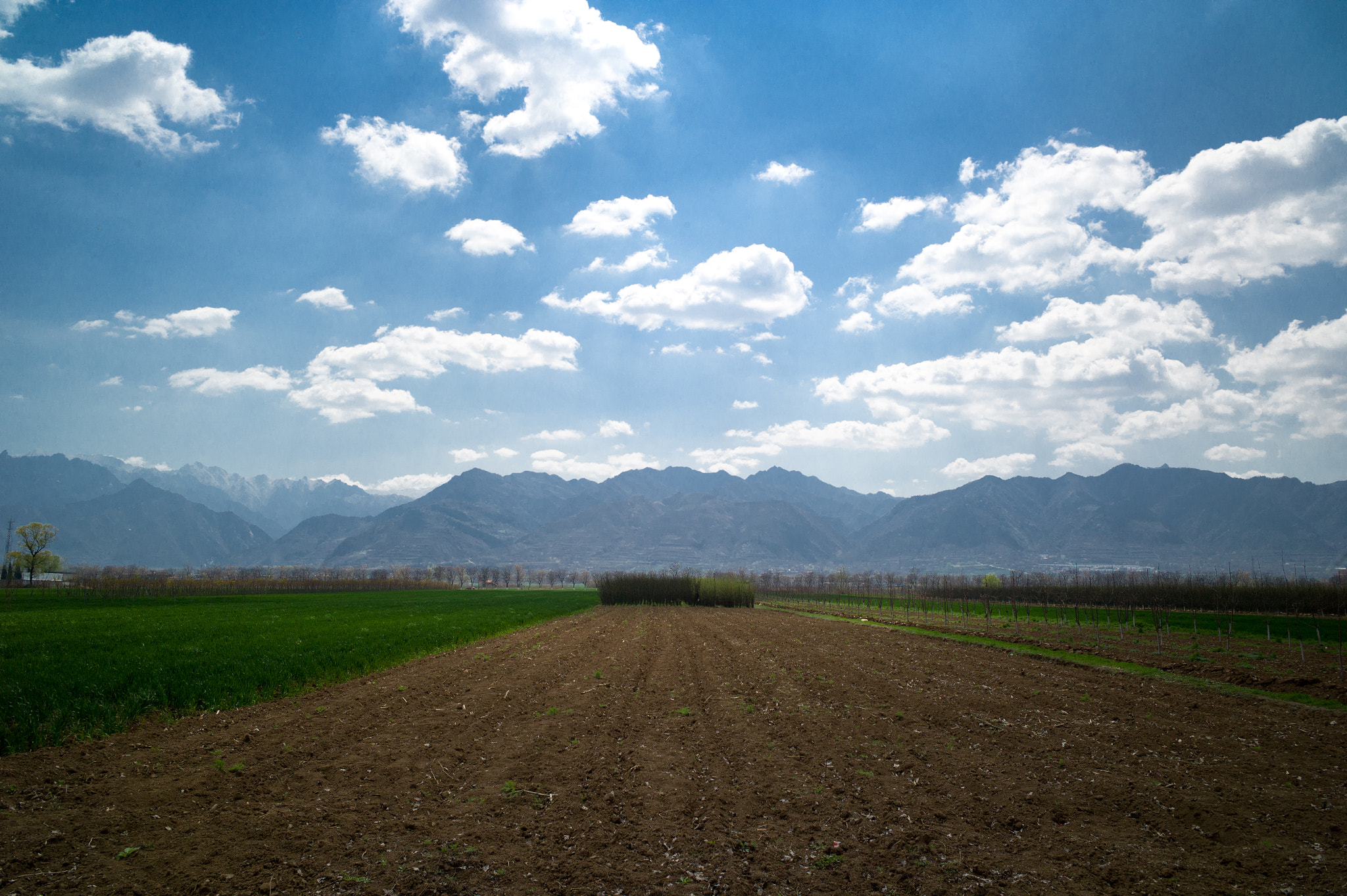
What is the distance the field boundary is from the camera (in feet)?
61.8

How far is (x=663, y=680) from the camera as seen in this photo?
21.2 m

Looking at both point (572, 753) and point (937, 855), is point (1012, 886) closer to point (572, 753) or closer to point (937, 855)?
point (937, 855)

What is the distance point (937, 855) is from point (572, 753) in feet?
23.1

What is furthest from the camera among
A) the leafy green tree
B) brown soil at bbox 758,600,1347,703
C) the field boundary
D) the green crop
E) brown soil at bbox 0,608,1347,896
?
the leafy green tree

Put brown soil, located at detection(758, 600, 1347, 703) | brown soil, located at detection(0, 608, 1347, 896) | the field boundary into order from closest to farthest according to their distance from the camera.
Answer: brown soil, located at detection(0, 608, 1347, 896) < the field boundary < brown soil, located at detection(758, 600, 1347, 703)

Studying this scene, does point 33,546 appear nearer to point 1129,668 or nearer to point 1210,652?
point 1129,668

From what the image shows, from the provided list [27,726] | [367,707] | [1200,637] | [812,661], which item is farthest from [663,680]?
[1200,637]

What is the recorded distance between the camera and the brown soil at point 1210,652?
21.0m

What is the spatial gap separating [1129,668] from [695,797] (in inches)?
887

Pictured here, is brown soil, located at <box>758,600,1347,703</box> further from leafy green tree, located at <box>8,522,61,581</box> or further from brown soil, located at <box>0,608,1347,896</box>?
leafy green tree, located at <box>8,522,61,581</box>

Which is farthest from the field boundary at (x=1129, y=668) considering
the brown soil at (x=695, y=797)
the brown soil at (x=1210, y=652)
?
the brown soil at (x=695, y=797)

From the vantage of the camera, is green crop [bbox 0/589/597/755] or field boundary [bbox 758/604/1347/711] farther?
field boundary [bbox 758/604/1347/711]

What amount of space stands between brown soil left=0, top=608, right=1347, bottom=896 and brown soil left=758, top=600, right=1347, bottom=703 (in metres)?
3.87

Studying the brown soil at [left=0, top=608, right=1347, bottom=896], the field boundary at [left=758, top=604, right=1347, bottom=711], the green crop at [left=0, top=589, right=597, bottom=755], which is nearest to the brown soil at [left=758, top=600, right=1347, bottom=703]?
the field boundary at [left=758, top=604, right=1347, bottom=711]
